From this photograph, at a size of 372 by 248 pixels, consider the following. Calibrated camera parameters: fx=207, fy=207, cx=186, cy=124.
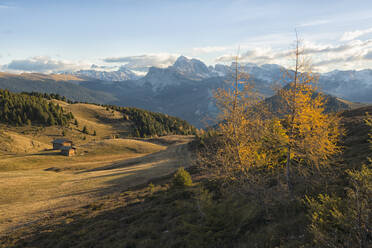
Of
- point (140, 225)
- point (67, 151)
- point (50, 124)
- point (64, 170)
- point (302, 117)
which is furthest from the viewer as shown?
point (50, 124)

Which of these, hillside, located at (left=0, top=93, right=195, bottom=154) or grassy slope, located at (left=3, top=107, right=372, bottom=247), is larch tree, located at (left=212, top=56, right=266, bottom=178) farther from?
hillside, located at (left=0, top=93, right=195, bottom=154)

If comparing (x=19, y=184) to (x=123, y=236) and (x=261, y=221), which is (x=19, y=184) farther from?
(x=261, y=221)

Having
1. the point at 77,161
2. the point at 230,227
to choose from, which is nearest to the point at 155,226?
the point at 230,227

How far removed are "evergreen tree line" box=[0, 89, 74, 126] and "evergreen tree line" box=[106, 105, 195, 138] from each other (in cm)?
4637

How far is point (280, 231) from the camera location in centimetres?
1005

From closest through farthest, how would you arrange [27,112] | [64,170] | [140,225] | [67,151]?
[140,225] → [64,170] → [67,151] → [27,112]

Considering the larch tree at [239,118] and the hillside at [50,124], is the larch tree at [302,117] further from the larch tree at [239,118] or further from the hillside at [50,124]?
the hillside at [50,124]

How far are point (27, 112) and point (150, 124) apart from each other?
78389 mm

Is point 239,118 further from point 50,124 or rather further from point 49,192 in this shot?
point 50,124

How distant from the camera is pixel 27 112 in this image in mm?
108500

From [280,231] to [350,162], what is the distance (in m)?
14.3

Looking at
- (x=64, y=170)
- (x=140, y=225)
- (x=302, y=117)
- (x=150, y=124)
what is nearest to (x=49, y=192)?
(x=64, y=170)

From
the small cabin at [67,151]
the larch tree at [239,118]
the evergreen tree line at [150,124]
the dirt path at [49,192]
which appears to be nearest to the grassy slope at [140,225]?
the dirt path at [49,192]

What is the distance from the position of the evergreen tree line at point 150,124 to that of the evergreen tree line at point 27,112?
46.4 meters
